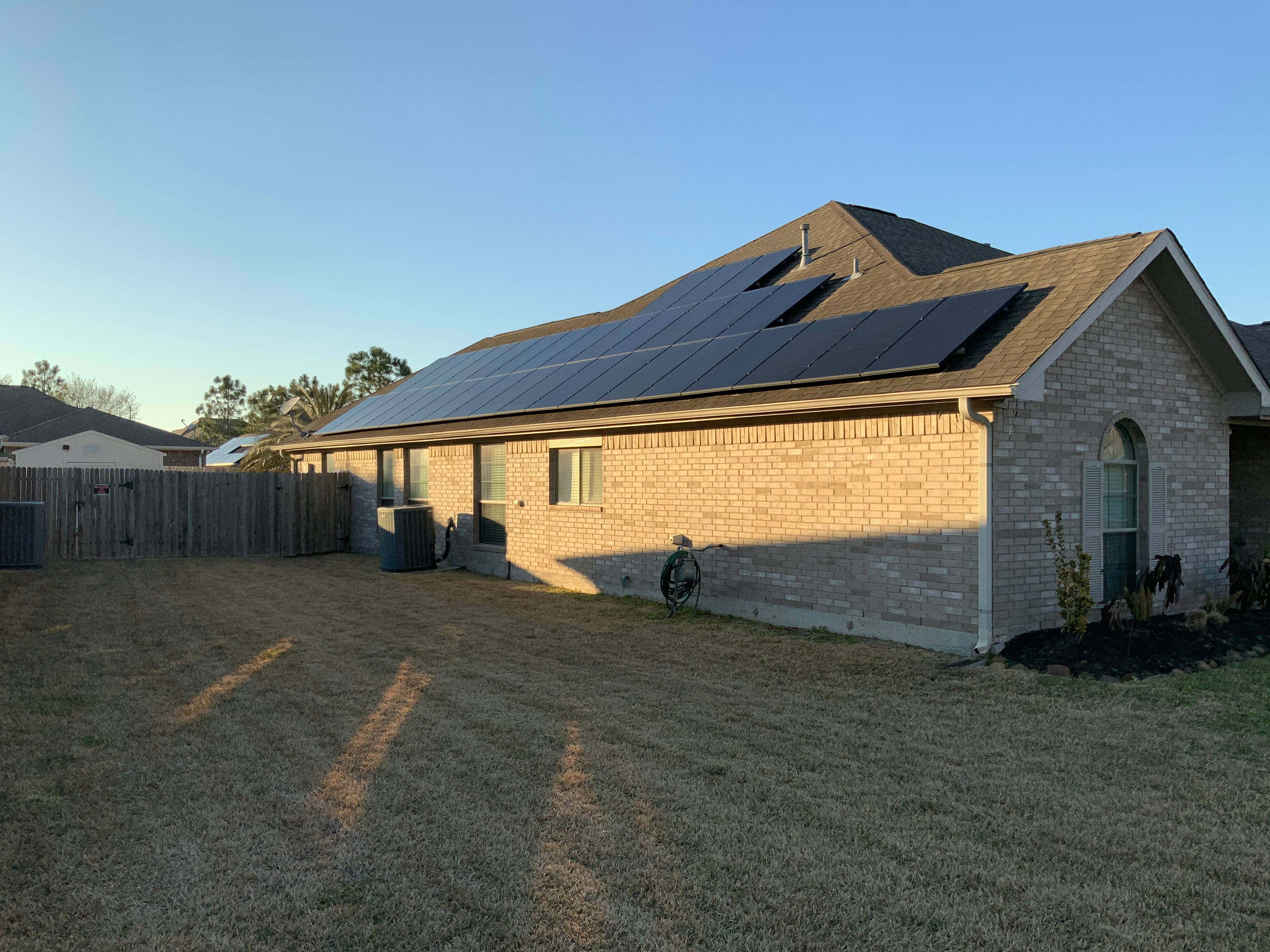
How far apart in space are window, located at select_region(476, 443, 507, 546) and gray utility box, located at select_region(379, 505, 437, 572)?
1.22m

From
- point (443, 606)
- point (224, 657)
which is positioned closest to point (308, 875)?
point (224, 657)

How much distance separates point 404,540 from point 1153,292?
13.3m

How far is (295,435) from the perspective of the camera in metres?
27.7

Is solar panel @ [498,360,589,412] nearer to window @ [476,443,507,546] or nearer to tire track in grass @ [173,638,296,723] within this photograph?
window @ [476,443,507,546]

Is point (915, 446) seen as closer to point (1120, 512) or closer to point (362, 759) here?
point (1120, 512)

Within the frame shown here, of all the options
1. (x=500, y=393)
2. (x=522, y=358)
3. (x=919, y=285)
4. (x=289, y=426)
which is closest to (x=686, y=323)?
(x=500, y=393)

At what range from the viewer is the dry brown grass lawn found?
368 cm

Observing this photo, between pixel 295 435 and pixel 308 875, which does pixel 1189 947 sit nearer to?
pixel 308 875

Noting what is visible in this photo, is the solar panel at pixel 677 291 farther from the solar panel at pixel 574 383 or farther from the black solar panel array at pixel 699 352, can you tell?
the solar panel at pixel 574 383

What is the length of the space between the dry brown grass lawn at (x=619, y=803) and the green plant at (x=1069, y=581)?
1.16 m

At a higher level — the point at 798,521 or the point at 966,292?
the point at 966,292

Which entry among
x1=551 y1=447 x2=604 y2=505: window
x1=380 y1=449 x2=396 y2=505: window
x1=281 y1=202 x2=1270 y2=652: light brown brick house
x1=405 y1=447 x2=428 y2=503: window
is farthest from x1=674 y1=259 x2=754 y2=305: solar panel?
x1=380 y1=449 x2=396 y2=505: window

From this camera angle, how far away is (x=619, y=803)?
16.3 ft

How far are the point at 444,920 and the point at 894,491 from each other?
23.6ft
